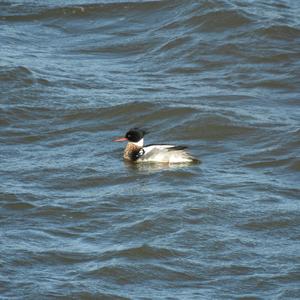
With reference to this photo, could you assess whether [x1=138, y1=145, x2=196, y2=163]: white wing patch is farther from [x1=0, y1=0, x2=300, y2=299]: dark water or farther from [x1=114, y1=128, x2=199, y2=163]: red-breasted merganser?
[x1=0, y1=0, x2=300, y2=299]: dark water

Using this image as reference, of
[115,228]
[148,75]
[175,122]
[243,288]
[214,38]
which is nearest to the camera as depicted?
[243,288]

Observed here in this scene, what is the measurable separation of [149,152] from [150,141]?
0.86 metres

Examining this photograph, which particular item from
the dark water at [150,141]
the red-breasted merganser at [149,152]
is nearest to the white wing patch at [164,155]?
the red-breasted merganser at [149,152]

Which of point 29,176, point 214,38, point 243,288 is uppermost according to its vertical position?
point 214,38

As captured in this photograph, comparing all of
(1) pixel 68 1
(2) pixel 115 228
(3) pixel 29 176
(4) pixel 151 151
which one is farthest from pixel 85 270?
(1) pixel 68 1

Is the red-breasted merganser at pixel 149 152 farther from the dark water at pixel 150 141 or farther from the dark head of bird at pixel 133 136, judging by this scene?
the dark water at pixel 150 141

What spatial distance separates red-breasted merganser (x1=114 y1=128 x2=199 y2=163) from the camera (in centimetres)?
1374

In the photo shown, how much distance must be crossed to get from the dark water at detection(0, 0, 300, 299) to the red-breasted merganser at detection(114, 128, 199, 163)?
0.49ft

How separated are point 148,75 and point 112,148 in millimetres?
3087

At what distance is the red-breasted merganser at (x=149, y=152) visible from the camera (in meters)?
13.7

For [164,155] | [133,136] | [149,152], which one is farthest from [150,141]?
[164,155]

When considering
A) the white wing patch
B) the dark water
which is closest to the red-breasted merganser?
the white wing patch

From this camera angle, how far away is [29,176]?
1314 cm

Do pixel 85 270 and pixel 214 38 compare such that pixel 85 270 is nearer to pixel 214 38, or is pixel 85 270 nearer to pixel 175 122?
pixel 175 122
